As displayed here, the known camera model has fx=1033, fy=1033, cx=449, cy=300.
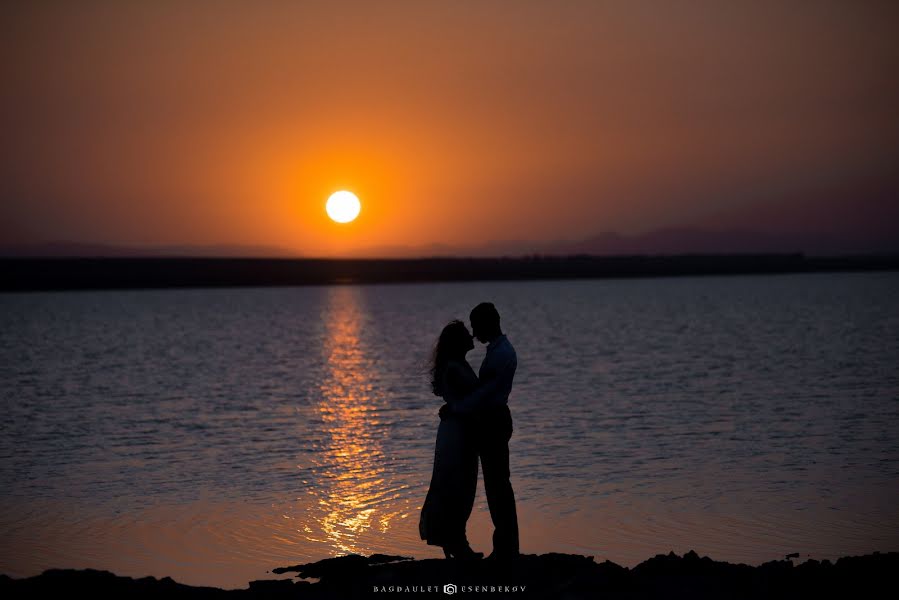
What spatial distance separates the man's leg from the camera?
888 centimetres

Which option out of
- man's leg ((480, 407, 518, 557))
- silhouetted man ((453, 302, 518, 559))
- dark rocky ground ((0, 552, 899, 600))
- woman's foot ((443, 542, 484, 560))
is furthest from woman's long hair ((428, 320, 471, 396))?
dark rocky ground ((0, 552, 899, 600))

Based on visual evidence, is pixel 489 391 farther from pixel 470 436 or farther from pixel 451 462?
pixel 451 462

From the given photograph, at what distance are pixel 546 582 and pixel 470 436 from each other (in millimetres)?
1409

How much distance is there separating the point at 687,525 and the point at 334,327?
210 ft

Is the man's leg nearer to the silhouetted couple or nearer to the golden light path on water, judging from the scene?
the silhouetted couple

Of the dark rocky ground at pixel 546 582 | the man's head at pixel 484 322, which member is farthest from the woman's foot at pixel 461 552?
the man's head at pixel 484 322

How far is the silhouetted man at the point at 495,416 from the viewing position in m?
8.75

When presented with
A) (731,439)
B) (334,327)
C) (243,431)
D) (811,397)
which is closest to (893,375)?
(811,397)

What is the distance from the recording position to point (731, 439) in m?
17.7

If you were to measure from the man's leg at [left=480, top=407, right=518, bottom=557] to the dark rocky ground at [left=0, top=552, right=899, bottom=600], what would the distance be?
22 centimetres

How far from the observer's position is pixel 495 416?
29.1ft

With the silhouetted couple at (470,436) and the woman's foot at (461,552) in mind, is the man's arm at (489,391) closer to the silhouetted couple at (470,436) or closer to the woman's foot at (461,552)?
the silhouetted couple at (470,436)

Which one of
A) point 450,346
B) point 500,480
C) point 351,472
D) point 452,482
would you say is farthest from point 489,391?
point 351,472

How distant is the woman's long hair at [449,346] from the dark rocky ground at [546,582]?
160 centimetres
